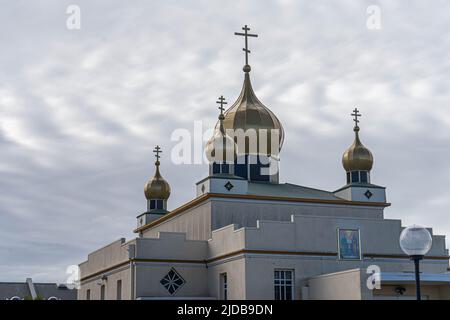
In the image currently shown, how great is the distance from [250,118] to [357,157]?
228 inches

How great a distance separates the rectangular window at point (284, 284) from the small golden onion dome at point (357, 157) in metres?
9.10

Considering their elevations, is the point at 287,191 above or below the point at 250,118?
below

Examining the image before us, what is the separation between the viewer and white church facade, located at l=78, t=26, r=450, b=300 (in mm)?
28016

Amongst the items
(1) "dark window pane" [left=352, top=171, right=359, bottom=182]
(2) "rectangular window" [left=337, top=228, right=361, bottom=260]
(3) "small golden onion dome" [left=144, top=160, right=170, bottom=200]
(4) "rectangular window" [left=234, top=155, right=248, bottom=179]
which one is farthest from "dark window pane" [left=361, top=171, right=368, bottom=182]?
(3) "small golden onion dome" [left=144, top=160, right=170, bottom=200]

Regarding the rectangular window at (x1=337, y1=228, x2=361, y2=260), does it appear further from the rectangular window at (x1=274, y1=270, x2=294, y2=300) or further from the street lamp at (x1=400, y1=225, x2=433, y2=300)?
the street lamp at (x1=400, y1=225, x2=433, y2=300)

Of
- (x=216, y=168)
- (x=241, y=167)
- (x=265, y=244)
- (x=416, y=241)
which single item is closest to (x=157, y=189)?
(x=241, y=167)

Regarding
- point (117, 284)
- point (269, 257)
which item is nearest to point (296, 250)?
point (269, 257)

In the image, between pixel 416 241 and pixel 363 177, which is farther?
pixel 363 177

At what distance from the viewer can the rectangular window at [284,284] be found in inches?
1118

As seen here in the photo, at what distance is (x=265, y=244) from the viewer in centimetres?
2841

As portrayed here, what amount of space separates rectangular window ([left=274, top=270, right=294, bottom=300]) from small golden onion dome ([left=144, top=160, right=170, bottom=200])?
1516cm

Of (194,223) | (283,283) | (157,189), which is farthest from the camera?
(157,189)

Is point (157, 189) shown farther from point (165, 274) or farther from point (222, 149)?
point (165, 274)

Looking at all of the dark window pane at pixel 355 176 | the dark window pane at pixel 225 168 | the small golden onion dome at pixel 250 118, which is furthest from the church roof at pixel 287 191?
the small golden onion dome at pixel 250 118
